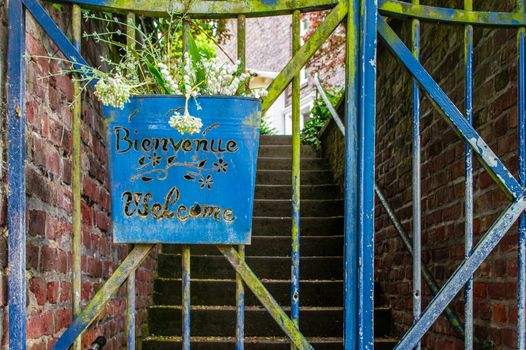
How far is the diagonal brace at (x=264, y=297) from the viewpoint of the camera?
1754mm

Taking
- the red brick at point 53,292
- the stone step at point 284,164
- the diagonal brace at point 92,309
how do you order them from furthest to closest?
the stone step at point 284,164
the red brick at point 53,292
the diagonal brace at point 92,309

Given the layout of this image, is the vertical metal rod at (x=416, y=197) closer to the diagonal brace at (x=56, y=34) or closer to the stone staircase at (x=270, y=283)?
the diagonal brace at (x=56, y=34)

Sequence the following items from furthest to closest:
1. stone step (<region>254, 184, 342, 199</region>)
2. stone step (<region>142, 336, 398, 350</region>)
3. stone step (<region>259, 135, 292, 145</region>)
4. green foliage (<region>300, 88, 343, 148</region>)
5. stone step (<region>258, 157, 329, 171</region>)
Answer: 1. green foliage (<region>300, 88, 343, 148</region>)
2. stone step (<region>259, 135, 292, 145</region>)
3. stone step (<region>258, 157, 329, 171</region>)
4. stone step (<region>254, 184, 342, 199</region>)
5. stone step (<region>142, 336, 398, 350</region>)

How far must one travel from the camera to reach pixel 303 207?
17.5 feet

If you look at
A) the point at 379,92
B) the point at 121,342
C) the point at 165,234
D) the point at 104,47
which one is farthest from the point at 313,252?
the point at 165,234

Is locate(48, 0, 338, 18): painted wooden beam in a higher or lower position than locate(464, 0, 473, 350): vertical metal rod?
higher

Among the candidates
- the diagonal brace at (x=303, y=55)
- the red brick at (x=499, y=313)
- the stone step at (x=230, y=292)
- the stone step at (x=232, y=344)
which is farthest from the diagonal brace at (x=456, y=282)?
the stone step at (x=230, y=292)

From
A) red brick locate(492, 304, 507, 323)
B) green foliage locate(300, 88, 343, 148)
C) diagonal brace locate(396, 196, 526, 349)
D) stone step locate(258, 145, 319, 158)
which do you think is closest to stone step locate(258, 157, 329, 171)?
stone step locate(258, 145, 319, 158)

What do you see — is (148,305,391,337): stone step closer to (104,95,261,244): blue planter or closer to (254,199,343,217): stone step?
(254,199,343,217): stone step

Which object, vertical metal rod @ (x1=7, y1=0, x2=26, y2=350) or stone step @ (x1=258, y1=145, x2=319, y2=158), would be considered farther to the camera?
stone step @ (x1=258, y1=145, x2=319, y2=158)

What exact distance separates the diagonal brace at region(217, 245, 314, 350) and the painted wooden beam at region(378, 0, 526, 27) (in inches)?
33.9

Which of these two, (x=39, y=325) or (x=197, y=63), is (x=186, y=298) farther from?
(x=197, y=63)

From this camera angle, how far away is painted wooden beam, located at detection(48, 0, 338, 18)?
71.3 inches

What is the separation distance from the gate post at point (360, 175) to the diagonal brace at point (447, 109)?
0.25ft
